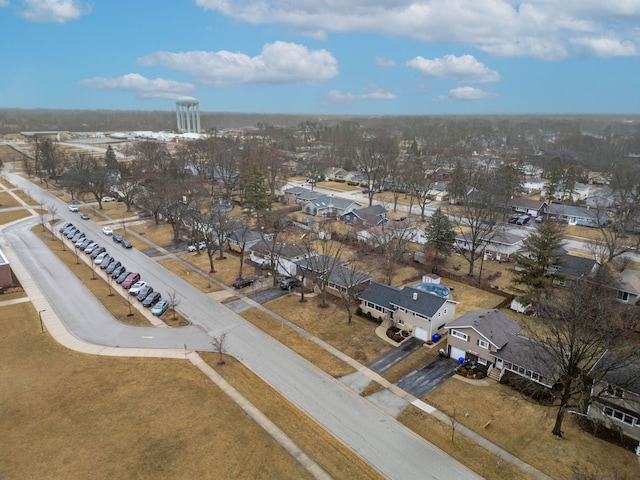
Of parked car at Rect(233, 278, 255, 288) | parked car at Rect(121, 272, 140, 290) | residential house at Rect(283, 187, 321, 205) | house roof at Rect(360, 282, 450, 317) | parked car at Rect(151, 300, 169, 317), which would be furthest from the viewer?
residential house at Rect(283, 187, 321, 205)

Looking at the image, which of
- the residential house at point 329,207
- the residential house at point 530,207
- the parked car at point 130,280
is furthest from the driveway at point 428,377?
the residential house at point 530,207

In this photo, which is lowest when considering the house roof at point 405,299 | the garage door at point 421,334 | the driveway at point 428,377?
the driveway at point 428,377

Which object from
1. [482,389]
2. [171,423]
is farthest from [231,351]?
[482,389]

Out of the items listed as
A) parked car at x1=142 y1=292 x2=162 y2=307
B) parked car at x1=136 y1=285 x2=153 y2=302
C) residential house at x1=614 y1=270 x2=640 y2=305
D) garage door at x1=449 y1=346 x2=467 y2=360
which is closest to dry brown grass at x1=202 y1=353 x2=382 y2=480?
→ parked car at x1=142 y1=292 x2=162 y2=307

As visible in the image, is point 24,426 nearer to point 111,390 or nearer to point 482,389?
point 111,390

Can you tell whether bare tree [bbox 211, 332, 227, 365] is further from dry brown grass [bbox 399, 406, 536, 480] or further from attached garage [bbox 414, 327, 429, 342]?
attached garage [bbox 414, 327, 429, 342]

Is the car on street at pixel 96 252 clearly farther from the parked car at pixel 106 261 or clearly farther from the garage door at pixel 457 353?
the garage door at pixel 457 353
